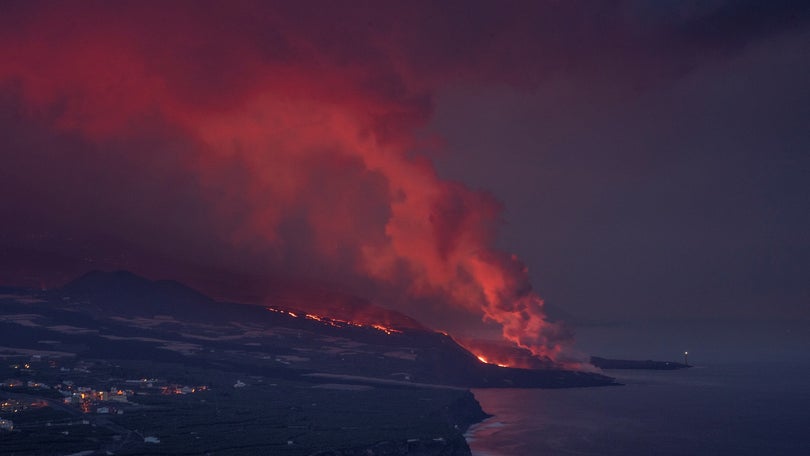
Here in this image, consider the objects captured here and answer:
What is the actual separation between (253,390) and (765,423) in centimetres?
11176

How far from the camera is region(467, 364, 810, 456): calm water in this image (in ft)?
394

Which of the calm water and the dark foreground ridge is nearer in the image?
the dark foreground ridge

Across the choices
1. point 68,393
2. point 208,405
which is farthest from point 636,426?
point 68,393

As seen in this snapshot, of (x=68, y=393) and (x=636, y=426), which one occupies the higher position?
(x=636, y=426)

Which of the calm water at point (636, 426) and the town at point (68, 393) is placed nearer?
the town at point (68, 393)

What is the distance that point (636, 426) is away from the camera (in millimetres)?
144625

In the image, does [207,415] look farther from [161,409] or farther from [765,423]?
[765,423]

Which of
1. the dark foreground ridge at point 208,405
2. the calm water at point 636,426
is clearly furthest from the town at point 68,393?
the calm water at point 636,426

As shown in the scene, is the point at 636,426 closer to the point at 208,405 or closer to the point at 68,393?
the point at 208,405

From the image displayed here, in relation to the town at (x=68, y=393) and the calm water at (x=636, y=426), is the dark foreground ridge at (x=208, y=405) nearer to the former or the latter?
the town at (x=68, y=393)

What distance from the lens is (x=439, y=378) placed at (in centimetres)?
19950

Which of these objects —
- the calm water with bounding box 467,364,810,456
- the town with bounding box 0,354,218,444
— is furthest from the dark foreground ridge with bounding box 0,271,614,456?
the calm water with bounding box 467,364,810,456

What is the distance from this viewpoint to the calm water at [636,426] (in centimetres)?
12012

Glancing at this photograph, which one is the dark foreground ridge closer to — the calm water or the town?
the town
